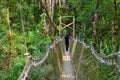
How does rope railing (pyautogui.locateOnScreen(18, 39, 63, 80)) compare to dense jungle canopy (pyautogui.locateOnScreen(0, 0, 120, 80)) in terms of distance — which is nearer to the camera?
rope railing (pyautogui.locateOnScreen(18, 39, 63, 80))

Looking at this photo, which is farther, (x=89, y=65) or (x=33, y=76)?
(x=89, y=65)

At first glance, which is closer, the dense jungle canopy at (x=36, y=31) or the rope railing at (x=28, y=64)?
the rope railing at (x=28, y=64)

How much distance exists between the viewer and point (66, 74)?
10641mm

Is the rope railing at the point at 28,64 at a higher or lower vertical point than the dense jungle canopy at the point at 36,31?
higher

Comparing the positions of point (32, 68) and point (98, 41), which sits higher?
point (32, 68)

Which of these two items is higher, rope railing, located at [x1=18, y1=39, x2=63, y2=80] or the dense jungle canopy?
rope railing, located at [x1=18, y1=39, x2=63, y2=80]

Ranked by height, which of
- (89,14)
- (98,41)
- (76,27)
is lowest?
(76,27)

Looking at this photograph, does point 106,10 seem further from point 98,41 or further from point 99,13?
point 98,41

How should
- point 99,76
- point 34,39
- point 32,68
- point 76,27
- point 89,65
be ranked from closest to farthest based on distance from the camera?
point 32,68
point 99,76
point 89,65
point 34,39
point 76,27

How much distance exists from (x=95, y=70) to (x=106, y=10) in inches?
317

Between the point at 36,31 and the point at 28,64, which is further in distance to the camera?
the point at 36,31

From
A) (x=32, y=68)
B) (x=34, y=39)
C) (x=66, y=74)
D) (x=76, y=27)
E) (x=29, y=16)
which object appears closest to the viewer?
(x=32, y=68)

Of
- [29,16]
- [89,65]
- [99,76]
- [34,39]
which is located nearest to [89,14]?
[34,39]

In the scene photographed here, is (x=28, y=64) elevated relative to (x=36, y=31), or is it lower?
elevated
